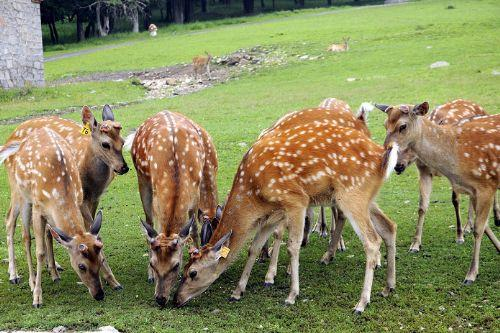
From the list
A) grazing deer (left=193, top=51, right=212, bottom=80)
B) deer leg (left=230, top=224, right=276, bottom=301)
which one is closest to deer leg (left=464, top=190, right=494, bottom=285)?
deer leg (left=230, top=224, right=276, bottom=301)

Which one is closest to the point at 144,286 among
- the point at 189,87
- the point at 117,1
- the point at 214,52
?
the point at 189,87

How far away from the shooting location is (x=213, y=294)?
6.71m

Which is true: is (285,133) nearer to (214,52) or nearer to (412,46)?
(412,46)

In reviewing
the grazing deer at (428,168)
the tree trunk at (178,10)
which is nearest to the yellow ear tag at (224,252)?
the grazing deer at (428,168)

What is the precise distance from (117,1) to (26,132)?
4142 centimetres

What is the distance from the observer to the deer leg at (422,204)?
7.76 meters

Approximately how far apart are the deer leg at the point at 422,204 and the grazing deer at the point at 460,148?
788 mm

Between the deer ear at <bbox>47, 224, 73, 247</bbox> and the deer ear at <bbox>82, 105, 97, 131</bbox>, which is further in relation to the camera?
the deer ear at <bbox>82, 105, 97, 131</bbox>

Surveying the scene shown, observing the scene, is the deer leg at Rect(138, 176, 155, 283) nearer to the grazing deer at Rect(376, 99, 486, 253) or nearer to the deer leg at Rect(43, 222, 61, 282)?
Answer: the deer leg at Rect(43, 222, 61, 282)

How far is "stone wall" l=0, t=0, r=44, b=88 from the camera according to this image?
2361 centimetres

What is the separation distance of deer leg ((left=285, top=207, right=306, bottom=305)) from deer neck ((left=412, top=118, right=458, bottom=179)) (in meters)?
1.65

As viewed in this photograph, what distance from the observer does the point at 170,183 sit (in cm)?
668

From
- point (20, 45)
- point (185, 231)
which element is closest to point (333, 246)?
point (185, 231)

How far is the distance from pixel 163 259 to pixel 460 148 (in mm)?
3310
